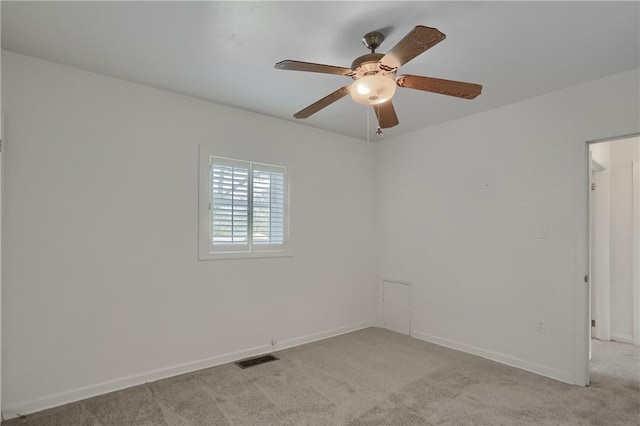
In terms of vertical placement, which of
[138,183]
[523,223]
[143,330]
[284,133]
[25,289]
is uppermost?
[284,133]

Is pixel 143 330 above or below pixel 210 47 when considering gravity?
below

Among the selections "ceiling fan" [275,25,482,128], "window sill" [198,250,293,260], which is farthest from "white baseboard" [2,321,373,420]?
"ceiling fan" [275,25,482,128]

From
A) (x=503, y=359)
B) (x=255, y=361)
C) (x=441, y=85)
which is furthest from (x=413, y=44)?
(x=503, y=359)

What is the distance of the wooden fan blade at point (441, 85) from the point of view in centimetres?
203

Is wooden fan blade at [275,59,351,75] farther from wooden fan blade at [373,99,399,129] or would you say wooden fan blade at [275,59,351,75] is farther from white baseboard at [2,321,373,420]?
white baseboard at [2,321,373,420]

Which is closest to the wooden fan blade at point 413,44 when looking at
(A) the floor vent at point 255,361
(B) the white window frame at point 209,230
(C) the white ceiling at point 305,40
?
(C) the white ceiling at point 305,40

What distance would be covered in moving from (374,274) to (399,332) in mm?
814

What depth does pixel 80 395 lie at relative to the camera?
8.63ft

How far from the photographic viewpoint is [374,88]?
2008 millimetres

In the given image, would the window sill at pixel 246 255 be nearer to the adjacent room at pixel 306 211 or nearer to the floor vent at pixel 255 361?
the adjacent room at pixel 306 211

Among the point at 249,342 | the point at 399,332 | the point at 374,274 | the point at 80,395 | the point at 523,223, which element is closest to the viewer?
the point at 80,395

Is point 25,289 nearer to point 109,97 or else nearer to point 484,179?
point 109,97

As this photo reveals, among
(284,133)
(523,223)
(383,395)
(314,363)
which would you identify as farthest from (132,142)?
(523,223)

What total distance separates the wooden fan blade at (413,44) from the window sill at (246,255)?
92.0 inches
